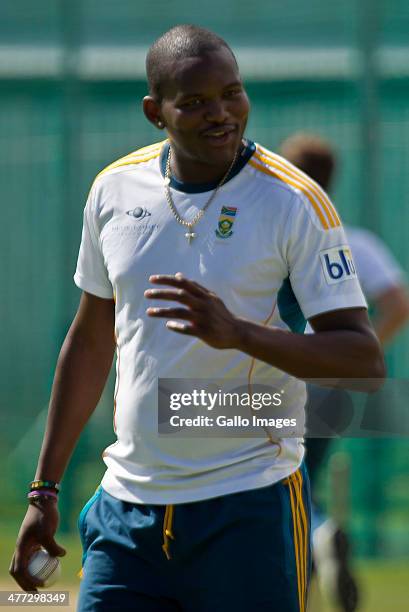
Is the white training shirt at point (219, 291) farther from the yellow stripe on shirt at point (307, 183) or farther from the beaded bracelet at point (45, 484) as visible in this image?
the beaded bracelet at point (45, 484)

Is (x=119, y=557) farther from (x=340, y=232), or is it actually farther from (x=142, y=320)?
(x=340, y=232)

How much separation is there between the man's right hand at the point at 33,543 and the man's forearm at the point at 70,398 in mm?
115

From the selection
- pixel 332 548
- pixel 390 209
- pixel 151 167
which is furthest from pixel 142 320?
pixel 390 209

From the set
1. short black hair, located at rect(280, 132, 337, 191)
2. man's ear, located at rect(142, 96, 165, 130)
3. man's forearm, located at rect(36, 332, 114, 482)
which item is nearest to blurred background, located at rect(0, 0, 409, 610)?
short black hair, located at rect(280, 132, 337, 191)

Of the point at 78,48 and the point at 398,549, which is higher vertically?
the point at 78,48

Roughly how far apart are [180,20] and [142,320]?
5001mm

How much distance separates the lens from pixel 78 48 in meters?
8.12

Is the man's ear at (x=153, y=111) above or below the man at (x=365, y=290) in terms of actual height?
above

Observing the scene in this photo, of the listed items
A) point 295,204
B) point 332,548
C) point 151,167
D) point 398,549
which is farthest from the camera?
point 398,549

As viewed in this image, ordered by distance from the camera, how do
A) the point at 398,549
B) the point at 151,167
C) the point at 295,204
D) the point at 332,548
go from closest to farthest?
the point at 295,204, the point at 151,167, the point at 332,548, the point at 398,549

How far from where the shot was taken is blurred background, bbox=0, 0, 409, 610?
7871 millimetres

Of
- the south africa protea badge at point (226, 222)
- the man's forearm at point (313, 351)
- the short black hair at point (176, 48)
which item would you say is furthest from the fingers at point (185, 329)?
the short black hair at point (176, 48)

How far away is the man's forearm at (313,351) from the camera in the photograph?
3.08 meters

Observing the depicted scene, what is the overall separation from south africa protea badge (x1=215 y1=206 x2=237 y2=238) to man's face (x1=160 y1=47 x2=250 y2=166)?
0.13 m
